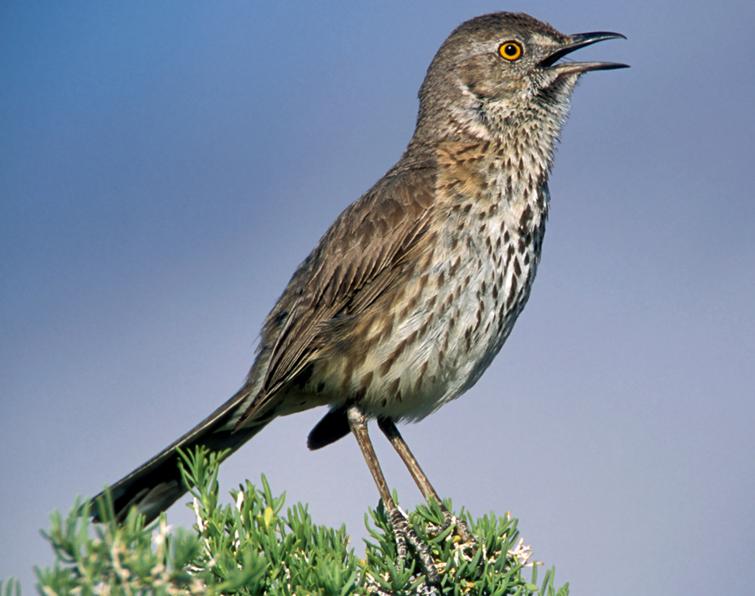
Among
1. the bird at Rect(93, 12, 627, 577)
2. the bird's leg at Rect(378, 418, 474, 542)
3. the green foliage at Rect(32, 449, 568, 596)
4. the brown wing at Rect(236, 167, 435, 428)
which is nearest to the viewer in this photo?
the green foliage at Rect(32, 449, 568, 596)

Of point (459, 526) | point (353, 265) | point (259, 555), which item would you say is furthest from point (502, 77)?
point (259, 555)

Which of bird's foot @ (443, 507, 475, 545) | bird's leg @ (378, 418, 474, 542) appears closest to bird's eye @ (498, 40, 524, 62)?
bird's leg @ (378, 418, 474, 542)

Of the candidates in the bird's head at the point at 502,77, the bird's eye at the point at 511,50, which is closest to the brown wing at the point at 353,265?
the bird's head at the point at 502,77

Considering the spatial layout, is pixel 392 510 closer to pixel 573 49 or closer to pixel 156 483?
pixel 156 483

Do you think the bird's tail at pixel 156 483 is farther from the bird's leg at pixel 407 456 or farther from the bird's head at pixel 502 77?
the bird's head at pixel 502 77

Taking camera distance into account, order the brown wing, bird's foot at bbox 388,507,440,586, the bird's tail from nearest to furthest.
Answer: bird's foot at bbox 388,507,440,586 < the bird's tail < the brown wing

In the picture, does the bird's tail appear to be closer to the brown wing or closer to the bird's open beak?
the brown wing

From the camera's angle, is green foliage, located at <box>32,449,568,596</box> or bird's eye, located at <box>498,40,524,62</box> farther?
bird's eye, located at <box>498,40,524,62</box>
